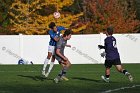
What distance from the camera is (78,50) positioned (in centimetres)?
3500

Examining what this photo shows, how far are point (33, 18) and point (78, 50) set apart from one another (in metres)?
9.23

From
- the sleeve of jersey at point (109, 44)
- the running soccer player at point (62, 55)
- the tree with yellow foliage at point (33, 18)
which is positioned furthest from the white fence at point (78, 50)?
the sleeve of jersey at point (109, 44)

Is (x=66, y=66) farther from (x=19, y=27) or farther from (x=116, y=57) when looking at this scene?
(x=19, y=27)

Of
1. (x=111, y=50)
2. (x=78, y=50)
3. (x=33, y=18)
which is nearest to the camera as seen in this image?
(x=111, y=50)

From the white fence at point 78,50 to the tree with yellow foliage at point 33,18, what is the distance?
6.99 m

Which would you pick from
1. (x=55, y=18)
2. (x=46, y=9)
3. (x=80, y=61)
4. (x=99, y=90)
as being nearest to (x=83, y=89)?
(x=99, y=90)

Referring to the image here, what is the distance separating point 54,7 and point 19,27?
3875mm

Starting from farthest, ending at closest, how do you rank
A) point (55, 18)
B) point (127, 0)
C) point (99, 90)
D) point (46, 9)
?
point (127, 0), point (46, 9), point (55, 18), point (99, 90)

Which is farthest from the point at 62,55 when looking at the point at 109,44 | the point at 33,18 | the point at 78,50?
the point at 33,18

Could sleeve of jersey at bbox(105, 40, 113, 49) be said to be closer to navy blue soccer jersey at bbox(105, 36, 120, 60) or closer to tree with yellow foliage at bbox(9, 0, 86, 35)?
navy blue soccer jersey at bbox(105, 36, 120, 60)

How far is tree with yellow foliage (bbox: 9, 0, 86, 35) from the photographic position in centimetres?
4212

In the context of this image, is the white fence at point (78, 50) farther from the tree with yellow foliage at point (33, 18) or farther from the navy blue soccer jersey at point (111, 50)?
the navy blue soccer jersey at point (111, 50)

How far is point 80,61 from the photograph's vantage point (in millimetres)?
34938

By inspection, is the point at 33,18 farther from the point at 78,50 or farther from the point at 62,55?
the point at 62,55
